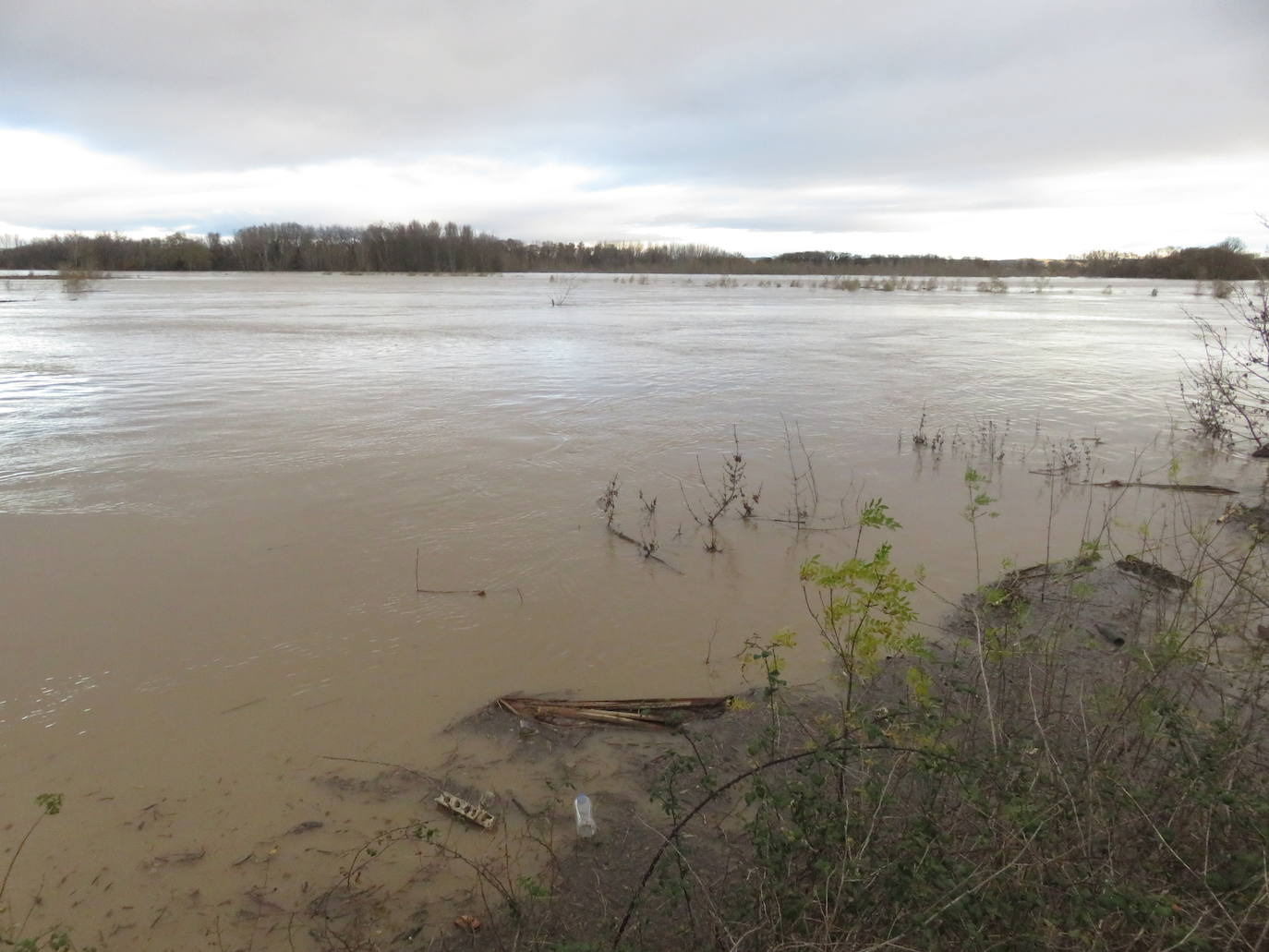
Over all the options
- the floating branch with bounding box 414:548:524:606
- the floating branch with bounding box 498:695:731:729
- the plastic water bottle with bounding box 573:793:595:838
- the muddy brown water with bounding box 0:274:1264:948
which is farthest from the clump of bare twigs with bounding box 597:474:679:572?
the plastic water bottle with bounding box 573:793:595:838

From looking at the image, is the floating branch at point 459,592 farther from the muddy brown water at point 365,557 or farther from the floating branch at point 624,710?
the floating branch at point 624,710

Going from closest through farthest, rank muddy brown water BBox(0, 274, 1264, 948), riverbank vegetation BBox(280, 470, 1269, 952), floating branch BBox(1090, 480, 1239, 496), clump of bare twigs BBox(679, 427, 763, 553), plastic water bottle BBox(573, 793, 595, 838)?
riverbank vegetation BBox(280, 470, 1269, 952) < plastic water bottle BBox(573, 793, 595, 838) < muddy brown water BBox(0, 274, 1264, 948) < clump of bare twigs BBox(679, 427, 763, 553) < floating branch BBox(1090, 480, 1239, 496)

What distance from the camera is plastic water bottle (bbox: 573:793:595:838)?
297cm

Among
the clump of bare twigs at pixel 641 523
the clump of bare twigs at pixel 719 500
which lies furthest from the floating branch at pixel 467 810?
the clump of bare twigs at pixel 719 500

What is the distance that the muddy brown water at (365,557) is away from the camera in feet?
A: 10.3

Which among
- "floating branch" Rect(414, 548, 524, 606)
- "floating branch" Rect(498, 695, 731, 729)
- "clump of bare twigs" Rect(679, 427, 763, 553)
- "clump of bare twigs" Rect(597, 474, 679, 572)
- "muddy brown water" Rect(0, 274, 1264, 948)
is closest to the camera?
"muddy brown water" Rect(0, 274, 1264, 948)

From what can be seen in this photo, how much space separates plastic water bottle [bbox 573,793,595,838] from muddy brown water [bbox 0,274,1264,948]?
0.20 metres

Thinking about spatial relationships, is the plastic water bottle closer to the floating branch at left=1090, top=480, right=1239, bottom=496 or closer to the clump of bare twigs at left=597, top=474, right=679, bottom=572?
the clump of bare twigs at left=597, top=474, right=679, bottom=572

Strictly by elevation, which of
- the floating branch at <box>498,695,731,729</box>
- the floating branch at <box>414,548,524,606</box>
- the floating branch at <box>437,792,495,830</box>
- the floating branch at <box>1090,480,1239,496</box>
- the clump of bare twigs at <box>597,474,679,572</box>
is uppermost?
the floating branch at <box>1090,480,1239,496</box>

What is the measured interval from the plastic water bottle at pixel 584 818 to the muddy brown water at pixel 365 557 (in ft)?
0.66

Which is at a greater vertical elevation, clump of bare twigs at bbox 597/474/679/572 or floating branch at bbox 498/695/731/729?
clump of bare twigs at bbox 597/474/679/572

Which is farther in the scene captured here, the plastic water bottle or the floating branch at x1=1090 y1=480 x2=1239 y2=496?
the floating branch at x1=1090 y1=480 x2=1239 y2=496

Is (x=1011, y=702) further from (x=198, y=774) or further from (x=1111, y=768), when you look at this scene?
(x=198, y=774)

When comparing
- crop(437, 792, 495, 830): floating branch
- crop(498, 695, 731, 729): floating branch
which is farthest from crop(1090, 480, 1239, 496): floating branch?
crop(437, 792, 495, 830): floating branch
